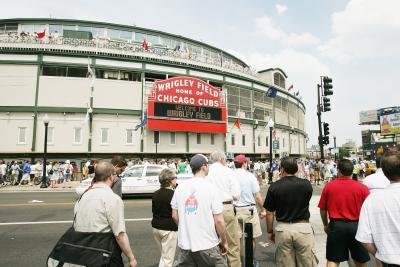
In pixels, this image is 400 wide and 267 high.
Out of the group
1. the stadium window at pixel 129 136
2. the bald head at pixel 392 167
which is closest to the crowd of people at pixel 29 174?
the stadium window at pixel 129 136

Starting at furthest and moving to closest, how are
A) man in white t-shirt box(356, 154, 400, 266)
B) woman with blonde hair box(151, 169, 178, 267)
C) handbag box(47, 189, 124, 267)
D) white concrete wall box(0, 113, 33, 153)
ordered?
white concrete wall box(0, 113, 33, 153)
woman with blonde hair box(151, 169, 178, 267)
handbag box(47, 189, 124, 267)
man in white t-shirt box(356, 154, 400, 266)

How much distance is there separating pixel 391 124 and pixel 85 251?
6107 centimetres

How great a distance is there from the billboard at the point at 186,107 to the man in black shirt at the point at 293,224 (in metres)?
27.3

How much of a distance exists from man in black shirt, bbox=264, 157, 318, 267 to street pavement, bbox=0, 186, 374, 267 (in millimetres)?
1849

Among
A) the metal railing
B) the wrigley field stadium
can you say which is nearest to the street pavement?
the wrigley field stadium

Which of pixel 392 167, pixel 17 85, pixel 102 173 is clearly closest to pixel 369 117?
pixel 17 85

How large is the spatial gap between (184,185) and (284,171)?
166 cm

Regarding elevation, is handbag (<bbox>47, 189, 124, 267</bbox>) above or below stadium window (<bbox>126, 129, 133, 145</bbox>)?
below

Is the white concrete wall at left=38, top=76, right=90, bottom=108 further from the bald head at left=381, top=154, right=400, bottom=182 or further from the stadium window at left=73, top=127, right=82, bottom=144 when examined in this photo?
the bald head at left=381, top=154, right=400, bottom=182

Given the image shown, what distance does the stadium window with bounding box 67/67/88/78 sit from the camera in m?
30.6

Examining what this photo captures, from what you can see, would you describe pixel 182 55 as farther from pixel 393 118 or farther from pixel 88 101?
pixel 393 118

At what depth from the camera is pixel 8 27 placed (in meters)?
40.8

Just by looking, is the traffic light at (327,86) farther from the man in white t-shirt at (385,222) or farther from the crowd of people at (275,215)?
the man in white t-shirt at (385,222)

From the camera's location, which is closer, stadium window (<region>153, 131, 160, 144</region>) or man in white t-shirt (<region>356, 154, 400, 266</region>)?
man in white t-shirt (<region>356, 154, 400, 266</region>)
